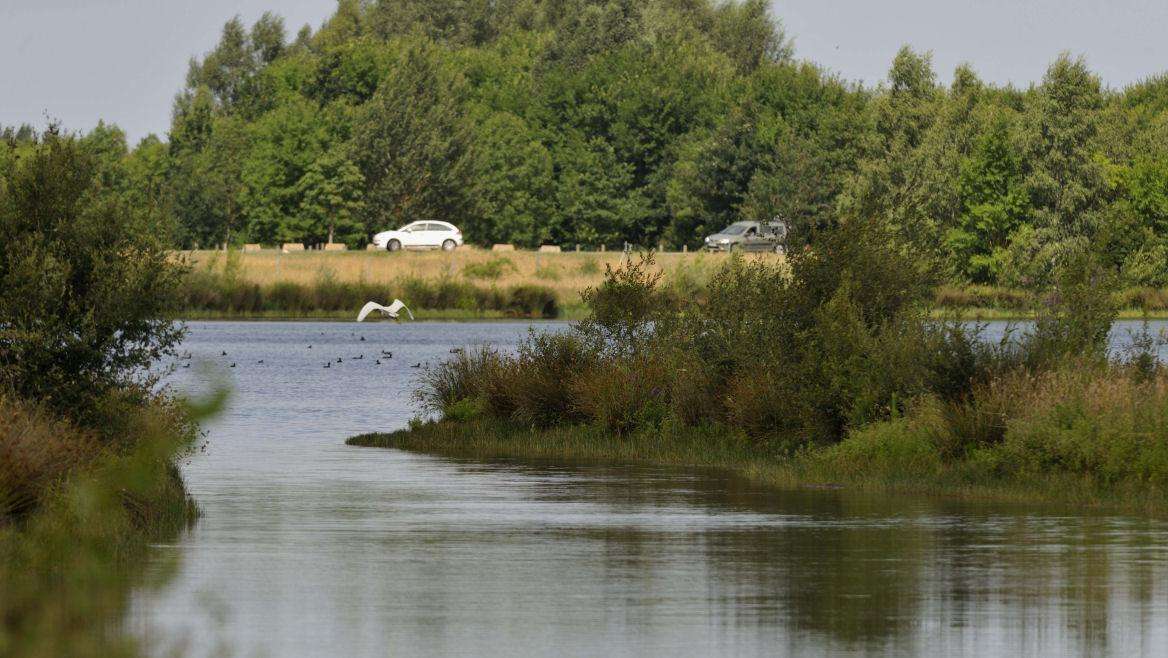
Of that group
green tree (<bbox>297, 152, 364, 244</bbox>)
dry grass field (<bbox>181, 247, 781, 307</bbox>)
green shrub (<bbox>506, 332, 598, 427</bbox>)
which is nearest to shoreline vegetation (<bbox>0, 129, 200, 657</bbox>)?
green shrub (<bbox>506, 332, 598, 427</bbox>)

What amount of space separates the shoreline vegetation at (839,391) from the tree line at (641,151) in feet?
234

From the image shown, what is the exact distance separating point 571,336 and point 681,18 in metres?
126

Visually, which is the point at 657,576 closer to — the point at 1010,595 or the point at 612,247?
the point at 1010,595

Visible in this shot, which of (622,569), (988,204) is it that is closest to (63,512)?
(622,569)

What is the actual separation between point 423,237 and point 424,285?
6.54 meters

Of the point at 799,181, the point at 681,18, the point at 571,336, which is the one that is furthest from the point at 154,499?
the point at 681,18

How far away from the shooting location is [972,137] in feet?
389

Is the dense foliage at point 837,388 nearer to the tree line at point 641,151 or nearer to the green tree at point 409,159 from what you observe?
the tree line at point 641,151

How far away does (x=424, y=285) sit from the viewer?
110875 millimetres

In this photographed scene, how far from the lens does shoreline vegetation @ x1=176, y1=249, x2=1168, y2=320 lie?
4220 inches

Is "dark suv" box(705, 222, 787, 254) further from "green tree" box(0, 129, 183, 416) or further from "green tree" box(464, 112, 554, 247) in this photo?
"green tree" box(0, 129, 183, 416)

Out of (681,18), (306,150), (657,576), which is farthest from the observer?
(681,18)

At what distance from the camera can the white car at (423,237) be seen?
116 metres

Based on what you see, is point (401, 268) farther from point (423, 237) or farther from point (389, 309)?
point (389, 309)
